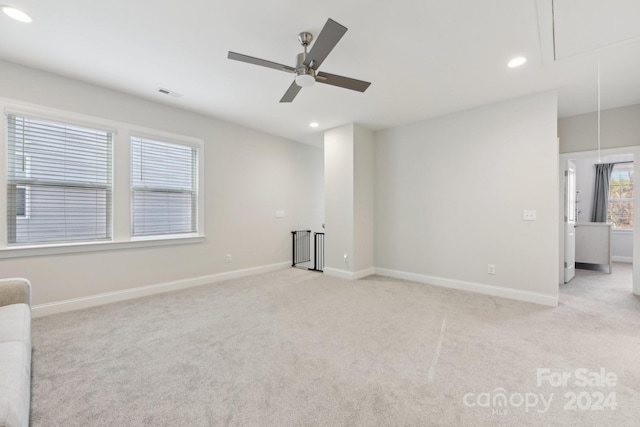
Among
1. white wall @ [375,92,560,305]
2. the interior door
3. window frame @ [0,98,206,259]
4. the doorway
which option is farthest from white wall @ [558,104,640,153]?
window frame @ [0,98,206,259]

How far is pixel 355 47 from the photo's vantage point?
2.44m

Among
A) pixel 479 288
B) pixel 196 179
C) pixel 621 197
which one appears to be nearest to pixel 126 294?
pixel 196 179

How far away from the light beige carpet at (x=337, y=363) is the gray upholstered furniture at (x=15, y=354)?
392 mm

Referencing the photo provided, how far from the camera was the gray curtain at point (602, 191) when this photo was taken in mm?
6082

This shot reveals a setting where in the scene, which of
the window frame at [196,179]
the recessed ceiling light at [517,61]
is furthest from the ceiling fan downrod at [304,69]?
the window frame at [196,179]

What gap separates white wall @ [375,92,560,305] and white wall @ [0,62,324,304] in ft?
5.85

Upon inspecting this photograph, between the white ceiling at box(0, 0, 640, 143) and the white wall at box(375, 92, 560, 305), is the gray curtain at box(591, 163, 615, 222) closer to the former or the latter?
the white ceiling at box(0, 0, 640, 143)

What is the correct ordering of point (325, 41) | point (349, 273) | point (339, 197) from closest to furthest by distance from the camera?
point (325, 41), point (349, 273), point (339, 197)

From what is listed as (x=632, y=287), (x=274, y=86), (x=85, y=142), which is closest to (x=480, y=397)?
(x=274, y=86)

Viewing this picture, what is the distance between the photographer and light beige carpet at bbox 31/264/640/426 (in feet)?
5.18

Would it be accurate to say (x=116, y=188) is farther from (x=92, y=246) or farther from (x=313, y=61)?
(x=313, y=61)

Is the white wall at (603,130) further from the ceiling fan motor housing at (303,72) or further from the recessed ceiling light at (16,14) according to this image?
the recessed ceiling light at (16,14)

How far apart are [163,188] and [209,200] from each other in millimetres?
673

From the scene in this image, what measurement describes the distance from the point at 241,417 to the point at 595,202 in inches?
325
